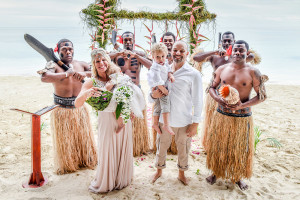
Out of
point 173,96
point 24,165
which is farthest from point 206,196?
point 24,165

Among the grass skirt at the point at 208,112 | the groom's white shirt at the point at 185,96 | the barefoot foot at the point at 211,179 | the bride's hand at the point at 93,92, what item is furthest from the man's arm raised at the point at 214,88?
the bride's hand at the point at 93,92

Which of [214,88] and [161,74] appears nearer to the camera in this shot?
[161,74]

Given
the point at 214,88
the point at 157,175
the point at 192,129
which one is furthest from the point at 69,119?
the point at 214,88

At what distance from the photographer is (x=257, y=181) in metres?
2.79

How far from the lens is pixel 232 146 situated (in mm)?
2525

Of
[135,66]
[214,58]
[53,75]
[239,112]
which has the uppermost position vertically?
[214,58]

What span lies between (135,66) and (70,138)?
1342 mm

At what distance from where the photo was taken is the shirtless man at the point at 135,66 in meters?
3.23

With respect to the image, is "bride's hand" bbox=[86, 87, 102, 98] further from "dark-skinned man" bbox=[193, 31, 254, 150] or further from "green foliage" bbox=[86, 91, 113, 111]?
"dark-skinned man" bbox=[193, 31, 254, 150]

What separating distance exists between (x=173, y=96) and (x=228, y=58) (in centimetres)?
132

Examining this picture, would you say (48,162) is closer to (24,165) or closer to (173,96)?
(24,165)

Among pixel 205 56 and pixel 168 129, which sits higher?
pixel 205 56

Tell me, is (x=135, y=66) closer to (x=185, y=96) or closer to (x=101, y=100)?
(x=185, y=96)

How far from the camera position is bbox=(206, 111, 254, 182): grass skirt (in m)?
2.48
